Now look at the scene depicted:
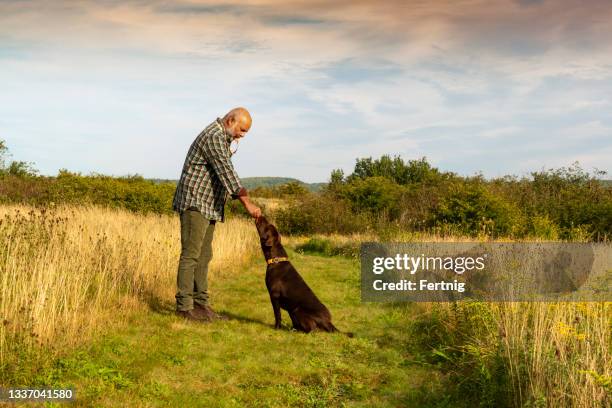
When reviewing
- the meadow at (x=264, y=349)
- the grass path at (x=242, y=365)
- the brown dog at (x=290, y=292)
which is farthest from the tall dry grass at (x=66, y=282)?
the brown dog at (x=290, y=292)

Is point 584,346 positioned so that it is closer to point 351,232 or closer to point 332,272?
point 332,272

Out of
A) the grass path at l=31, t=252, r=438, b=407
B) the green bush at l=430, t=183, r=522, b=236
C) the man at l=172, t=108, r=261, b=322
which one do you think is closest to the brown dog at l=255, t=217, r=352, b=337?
the grass path at l=31, t=252, r=438, b=407

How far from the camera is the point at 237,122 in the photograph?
6141mm

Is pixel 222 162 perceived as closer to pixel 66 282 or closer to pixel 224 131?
pixel 224 131

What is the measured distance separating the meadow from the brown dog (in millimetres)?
183

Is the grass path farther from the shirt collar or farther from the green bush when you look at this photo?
the green bush

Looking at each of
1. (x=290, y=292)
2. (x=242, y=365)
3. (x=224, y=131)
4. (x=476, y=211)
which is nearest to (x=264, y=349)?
(x=242, y=365)

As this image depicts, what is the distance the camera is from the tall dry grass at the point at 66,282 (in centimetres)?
460

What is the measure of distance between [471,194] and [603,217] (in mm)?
4254

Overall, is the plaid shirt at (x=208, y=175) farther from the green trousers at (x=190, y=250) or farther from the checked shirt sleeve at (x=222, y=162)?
the green trousers at (x=190, y=250)

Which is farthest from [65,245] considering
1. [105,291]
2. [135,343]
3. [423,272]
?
[423,272]

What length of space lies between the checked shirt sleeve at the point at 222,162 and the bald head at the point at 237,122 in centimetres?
20

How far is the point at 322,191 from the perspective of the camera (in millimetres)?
27469

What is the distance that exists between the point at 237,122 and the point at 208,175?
0.69m
